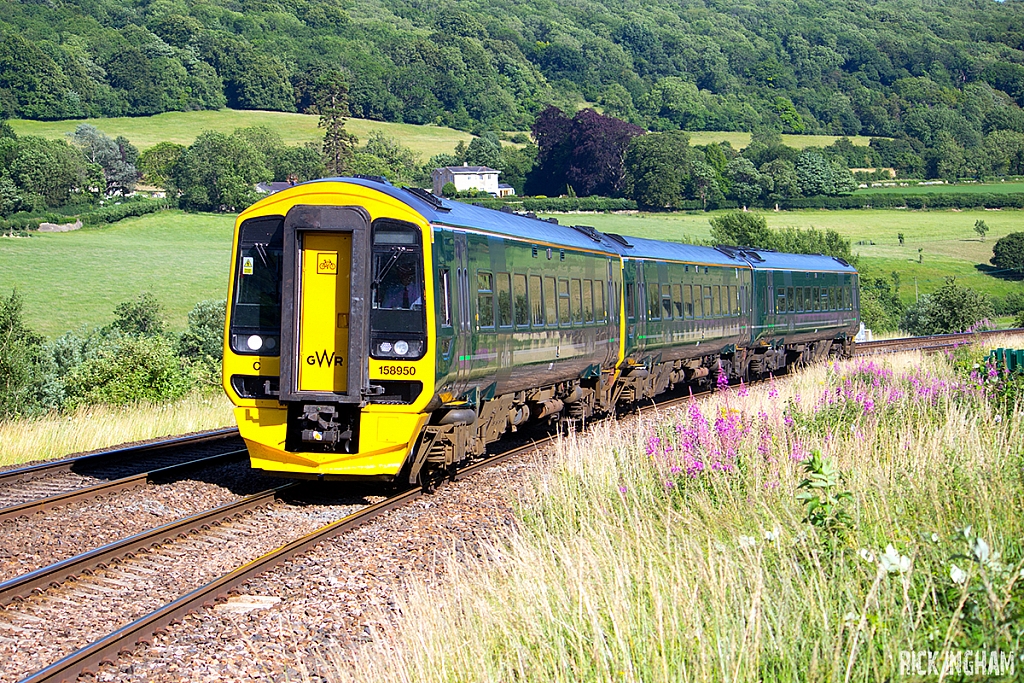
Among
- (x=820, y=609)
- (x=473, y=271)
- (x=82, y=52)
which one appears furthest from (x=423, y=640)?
(x=82, y=52)

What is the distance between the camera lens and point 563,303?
15.9 metres

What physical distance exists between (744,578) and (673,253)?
671 inches

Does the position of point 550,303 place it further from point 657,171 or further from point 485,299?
point 657,171

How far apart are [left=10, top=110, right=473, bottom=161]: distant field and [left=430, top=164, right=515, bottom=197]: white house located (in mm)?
16352

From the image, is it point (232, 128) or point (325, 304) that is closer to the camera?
point (325, 304)

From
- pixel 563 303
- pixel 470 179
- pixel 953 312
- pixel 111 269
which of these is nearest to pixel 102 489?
pixel 563 303

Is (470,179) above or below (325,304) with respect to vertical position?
above

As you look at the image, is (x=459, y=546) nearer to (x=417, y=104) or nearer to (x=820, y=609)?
(x=820, y=609)

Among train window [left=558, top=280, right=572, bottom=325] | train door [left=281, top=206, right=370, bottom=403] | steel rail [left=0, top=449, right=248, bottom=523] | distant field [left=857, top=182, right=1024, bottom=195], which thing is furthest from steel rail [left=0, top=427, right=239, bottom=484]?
distant field [left=857, top=182, right=1024, bottom=195]

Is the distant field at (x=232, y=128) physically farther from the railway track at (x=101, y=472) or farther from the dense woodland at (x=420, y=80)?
the railway track at (x=101, y=472)

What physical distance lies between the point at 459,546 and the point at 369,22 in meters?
200

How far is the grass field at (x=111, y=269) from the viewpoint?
184 ft

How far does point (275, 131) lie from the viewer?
12938 centimetres

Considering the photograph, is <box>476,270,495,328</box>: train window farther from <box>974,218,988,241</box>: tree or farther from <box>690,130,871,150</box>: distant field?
<box>690,130,871,150</box>: distant field
